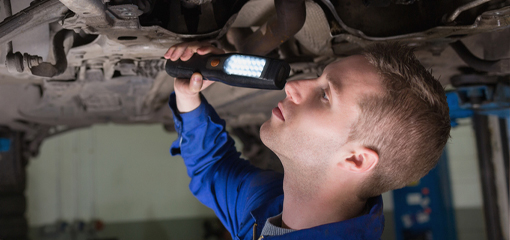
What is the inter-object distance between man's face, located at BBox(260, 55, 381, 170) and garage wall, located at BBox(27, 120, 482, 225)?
2.68m

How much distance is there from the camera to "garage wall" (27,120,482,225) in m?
2.92

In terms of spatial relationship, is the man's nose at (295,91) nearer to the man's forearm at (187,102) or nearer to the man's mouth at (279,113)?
the man's mouth at (279,113)

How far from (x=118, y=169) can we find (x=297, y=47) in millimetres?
2580

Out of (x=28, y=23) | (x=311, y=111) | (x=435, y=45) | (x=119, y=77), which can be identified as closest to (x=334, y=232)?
(x=311, y=111)

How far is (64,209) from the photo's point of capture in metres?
3.05

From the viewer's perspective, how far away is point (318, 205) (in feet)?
2.30

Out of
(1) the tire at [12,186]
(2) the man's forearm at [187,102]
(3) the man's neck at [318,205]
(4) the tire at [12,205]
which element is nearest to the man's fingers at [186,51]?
(2) the man's forearm at [187,102]

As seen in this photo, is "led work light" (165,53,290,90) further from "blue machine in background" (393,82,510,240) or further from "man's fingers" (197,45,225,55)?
"blue machine in background" (393,82,510,240)

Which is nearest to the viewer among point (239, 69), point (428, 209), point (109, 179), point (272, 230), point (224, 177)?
point (239, 69)

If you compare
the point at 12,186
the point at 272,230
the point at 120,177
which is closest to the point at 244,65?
the point at 272,230

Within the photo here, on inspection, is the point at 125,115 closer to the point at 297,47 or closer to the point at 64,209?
the point at 297,47

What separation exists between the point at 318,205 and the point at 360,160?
0.42 ft

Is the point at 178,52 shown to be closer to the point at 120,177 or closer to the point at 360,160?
the point at 360,160

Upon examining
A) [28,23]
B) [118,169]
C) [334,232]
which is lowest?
[118,169]
